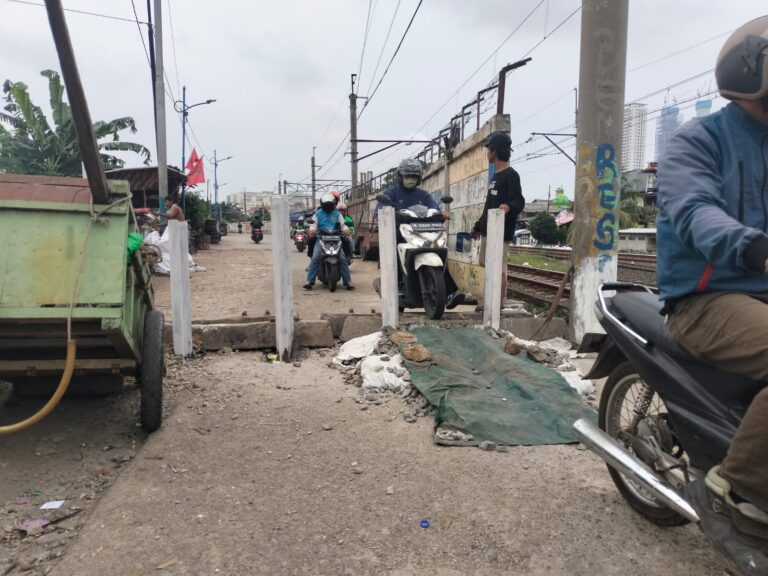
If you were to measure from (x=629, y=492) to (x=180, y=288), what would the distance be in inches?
152

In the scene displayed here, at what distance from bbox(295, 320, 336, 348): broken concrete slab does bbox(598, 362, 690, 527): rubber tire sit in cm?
337

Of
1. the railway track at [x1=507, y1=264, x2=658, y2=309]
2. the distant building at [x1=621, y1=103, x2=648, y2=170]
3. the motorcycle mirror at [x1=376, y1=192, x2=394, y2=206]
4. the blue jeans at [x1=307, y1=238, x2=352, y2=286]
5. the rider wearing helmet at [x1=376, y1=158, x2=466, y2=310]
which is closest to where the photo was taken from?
the motorcycle mirror at [x1=376, y1=192, x2=394, y2=206]

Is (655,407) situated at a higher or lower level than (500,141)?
lower

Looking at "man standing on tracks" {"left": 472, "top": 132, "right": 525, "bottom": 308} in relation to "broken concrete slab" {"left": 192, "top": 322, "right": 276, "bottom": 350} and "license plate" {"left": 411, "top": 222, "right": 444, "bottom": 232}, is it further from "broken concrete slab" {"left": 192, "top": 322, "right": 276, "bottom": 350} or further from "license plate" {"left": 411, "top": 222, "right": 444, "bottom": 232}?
"broken concrete slab" {"left": 192, "top": 322, "right": 276, "bottom": 350}

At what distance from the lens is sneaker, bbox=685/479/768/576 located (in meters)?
1.72

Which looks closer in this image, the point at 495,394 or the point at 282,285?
the point at 495,394

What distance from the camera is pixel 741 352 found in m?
1.78

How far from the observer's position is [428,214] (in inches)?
246

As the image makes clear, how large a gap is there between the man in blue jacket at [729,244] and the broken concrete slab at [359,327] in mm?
3956

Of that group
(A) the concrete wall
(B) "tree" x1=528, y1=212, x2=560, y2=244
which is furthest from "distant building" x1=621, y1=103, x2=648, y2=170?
(A) the concrete wall

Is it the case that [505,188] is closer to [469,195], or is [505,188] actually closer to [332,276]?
[469,195]

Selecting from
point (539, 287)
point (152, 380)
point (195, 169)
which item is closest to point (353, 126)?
point (195, 169)

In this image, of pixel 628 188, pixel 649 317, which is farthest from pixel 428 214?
pixel 628 188

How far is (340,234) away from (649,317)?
24.9 feet
